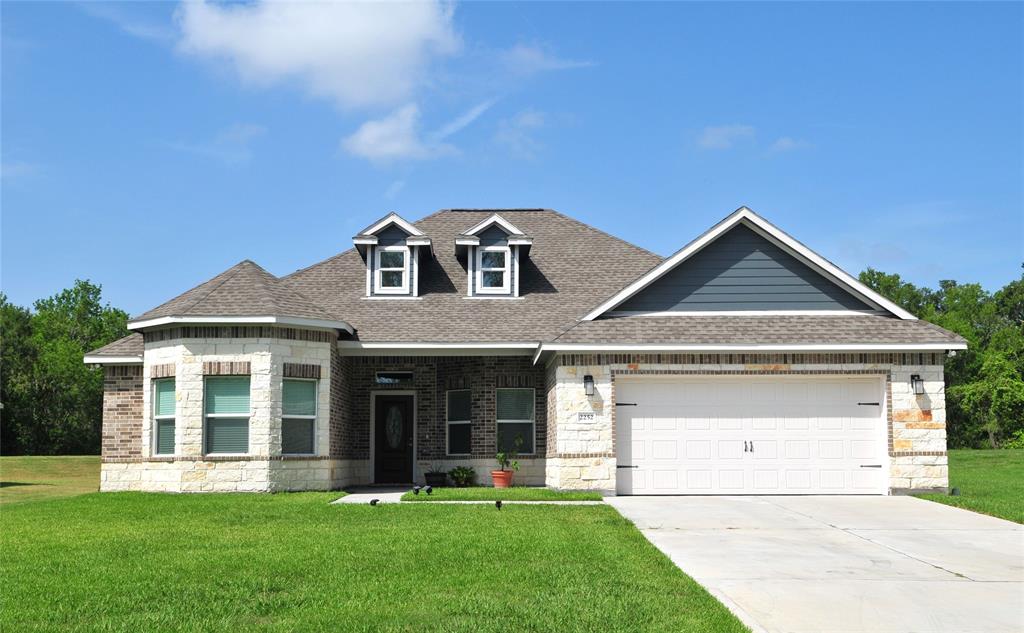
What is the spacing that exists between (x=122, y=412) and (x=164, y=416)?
2.24 meters

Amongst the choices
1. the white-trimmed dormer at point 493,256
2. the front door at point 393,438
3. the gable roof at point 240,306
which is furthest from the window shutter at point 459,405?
the gable roof at point 240,306

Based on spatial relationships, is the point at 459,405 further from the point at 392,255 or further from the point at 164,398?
the point at 164,398

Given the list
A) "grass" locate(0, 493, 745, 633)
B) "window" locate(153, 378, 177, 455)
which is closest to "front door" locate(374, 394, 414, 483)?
"window" locate(153, 378, 177, 455)

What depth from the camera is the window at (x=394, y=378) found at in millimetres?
22156

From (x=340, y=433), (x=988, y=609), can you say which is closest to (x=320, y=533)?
(x=988, y=609)

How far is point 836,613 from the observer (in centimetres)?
759

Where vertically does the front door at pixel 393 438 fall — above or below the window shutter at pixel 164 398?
below

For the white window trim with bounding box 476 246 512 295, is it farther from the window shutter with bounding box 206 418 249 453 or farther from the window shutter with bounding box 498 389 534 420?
the window shutter with bounding box 206 418 249 453

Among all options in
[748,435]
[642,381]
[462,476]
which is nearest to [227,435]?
[462,476]

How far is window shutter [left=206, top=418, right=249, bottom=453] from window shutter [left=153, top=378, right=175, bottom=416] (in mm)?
1008

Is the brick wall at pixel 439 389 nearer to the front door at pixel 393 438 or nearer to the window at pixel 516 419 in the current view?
the window at pixel 516 419

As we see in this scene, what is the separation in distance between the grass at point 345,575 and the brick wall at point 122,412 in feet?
20.6

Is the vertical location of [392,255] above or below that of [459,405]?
above

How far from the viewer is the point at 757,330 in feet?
60.5
